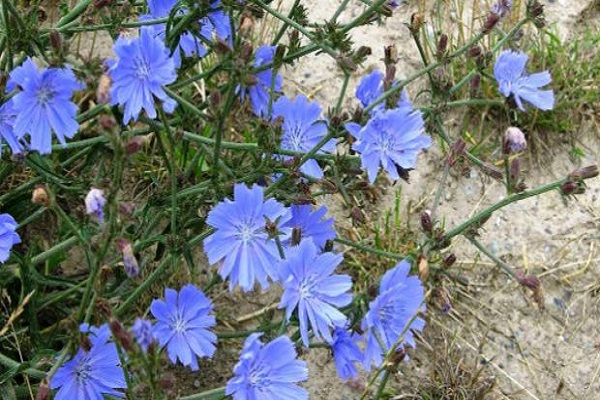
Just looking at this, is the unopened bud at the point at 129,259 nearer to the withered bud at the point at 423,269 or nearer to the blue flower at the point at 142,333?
the blue flower at the point at 142,333

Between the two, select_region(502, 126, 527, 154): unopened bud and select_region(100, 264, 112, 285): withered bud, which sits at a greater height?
select_region(100, 264, 112, 285): withered bud

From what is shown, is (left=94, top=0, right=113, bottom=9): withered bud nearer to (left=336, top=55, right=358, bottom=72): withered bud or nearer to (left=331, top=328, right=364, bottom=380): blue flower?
(left=336, top=55, right=358, bottom=72): withered bud

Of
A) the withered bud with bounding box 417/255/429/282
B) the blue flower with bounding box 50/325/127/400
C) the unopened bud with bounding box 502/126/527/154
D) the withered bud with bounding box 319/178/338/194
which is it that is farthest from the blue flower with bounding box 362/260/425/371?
the blue flower with bounding box 50/325/127/400

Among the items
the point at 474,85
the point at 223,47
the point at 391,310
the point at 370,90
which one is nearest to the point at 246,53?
the point at 223,47

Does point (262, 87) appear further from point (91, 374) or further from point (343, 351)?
point (91, 374)

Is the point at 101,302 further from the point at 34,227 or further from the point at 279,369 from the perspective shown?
the point at 34,227

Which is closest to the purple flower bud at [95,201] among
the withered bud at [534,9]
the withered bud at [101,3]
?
the withered bud at [101,3]

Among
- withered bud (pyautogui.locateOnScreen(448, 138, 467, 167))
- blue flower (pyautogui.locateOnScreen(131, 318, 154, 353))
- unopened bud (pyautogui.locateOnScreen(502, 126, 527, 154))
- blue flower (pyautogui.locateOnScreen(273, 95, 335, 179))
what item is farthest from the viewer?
→ blue flower (pyautogui.locateOnScreen(273, 95, 335, 179))

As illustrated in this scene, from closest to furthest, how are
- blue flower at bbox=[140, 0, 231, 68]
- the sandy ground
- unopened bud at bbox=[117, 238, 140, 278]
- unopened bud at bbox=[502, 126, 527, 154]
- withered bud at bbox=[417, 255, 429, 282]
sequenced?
unopened bud at bbox=[117, 238, 140, 278]
withered bud at bbox=[417, 255, 429, 282]
unopened bud at bbox=[502, 126, 527, 154]
blue flower at bbox=[140, 0, 231, 68]
the sandy ground
